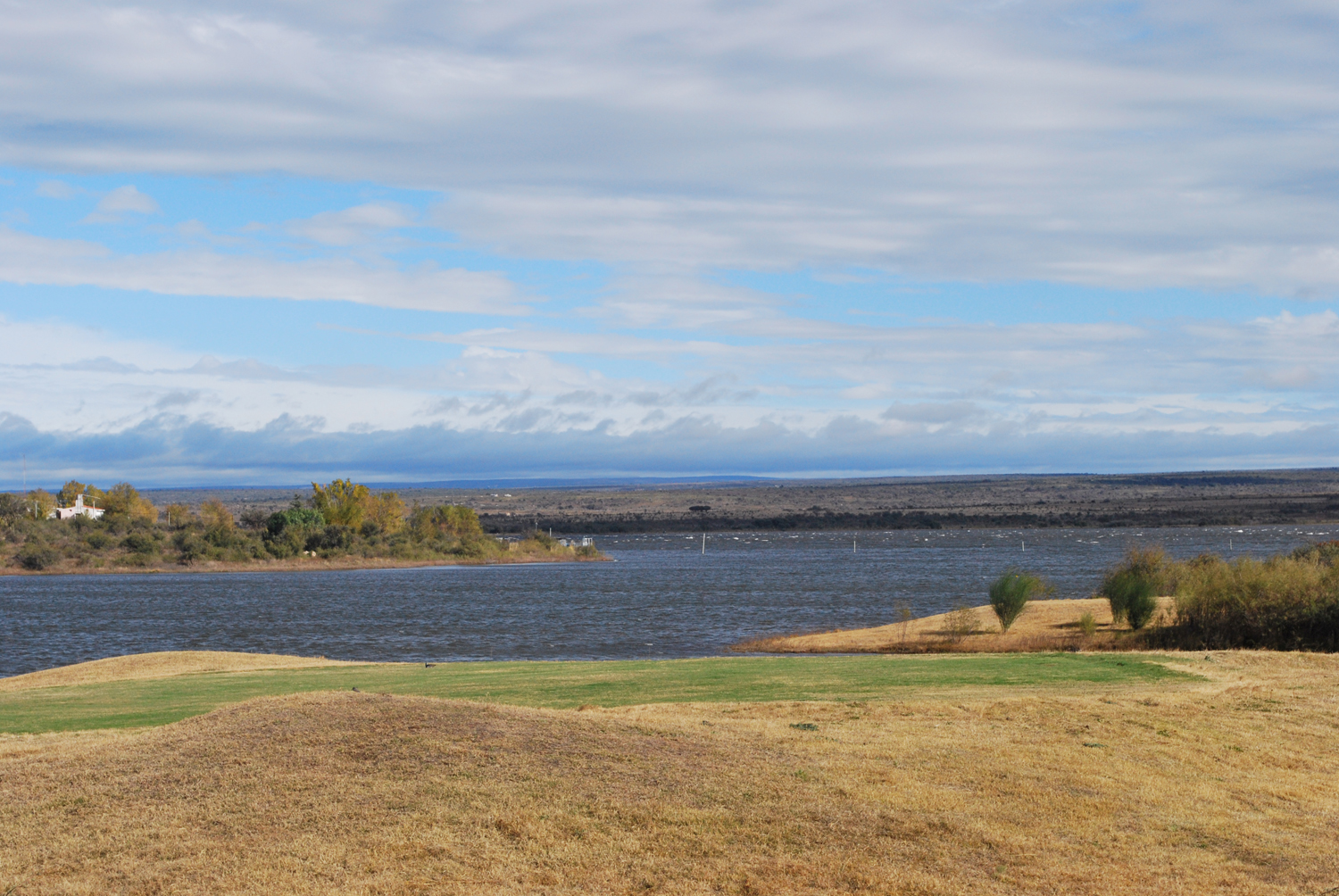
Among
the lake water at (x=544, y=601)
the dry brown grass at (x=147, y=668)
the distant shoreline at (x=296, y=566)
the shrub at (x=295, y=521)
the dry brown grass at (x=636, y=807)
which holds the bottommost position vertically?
the distant shoreline at (x=296, y=566)

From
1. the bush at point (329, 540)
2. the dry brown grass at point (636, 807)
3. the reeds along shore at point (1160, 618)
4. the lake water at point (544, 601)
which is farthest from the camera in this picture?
the bush at point (329, 540)

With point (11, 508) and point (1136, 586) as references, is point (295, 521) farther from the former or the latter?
point (1136, 586)

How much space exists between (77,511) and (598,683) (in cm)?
12959

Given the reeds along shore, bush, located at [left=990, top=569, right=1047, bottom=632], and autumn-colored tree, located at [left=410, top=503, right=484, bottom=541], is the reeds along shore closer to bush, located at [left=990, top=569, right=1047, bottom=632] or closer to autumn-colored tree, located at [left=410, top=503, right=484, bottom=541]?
bush, located at [left=990, top=569, right=1047, bottom=632]

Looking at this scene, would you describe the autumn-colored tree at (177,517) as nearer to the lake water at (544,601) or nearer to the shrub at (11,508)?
the shrub at (11,508)

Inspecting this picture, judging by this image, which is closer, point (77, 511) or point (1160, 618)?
point (1160, 618)

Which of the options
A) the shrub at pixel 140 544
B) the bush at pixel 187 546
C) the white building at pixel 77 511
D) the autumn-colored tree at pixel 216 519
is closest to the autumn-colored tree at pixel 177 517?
the autumn-colored tree at pixel 216 519

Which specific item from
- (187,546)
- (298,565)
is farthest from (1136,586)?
(187,546)

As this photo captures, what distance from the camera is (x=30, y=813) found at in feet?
32.6

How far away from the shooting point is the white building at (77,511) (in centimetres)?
12550

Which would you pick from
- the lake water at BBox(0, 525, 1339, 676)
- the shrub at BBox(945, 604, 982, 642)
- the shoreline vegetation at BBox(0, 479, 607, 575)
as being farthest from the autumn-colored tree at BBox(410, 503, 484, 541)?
the shrub at BBox(945, 604, 982, 642)

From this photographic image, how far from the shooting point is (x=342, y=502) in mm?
122562

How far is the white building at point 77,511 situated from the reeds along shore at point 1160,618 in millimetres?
106102

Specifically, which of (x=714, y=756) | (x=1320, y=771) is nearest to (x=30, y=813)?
(x=714, y=756)
